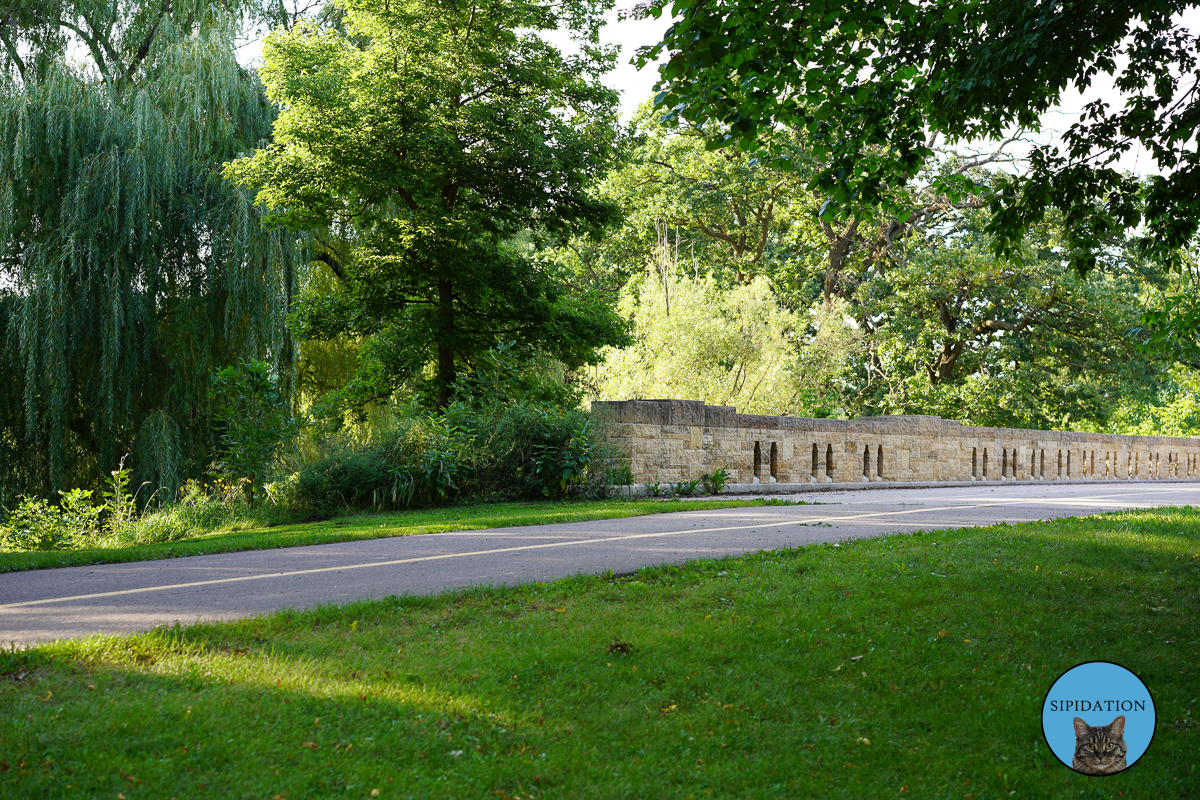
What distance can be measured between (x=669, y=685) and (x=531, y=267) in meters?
13.4

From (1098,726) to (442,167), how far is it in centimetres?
1382

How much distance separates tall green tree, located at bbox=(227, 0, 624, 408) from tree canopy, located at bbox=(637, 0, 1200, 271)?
7.95 m

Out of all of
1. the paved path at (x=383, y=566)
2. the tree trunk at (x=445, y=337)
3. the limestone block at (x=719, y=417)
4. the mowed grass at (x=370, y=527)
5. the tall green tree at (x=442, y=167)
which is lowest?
the mowed grass at (x=370, y=527)

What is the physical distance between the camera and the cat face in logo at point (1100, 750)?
3.51 m

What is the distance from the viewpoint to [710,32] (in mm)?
6285

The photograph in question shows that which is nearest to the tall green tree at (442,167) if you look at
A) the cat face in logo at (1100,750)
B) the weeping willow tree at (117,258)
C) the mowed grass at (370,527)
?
the weeping willow tree at (117,258)

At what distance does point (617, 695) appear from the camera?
4078 mm

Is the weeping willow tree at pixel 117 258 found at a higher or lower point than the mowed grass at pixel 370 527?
higher

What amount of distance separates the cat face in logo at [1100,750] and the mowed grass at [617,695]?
0.19ft

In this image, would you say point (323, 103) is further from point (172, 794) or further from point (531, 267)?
point (172, 794)

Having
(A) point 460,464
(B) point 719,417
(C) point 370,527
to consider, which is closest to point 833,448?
(B) point 719,417

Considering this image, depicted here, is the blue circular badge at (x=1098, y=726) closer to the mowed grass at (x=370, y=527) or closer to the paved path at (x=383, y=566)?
the paved path at (x=383, y=566)

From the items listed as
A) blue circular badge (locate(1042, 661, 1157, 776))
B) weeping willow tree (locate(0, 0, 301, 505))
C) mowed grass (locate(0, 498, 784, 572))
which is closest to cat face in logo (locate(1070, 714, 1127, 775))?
blue circular badge (locate(1042, 661, 1157, 776))

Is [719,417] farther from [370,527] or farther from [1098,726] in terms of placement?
[1098,726]
